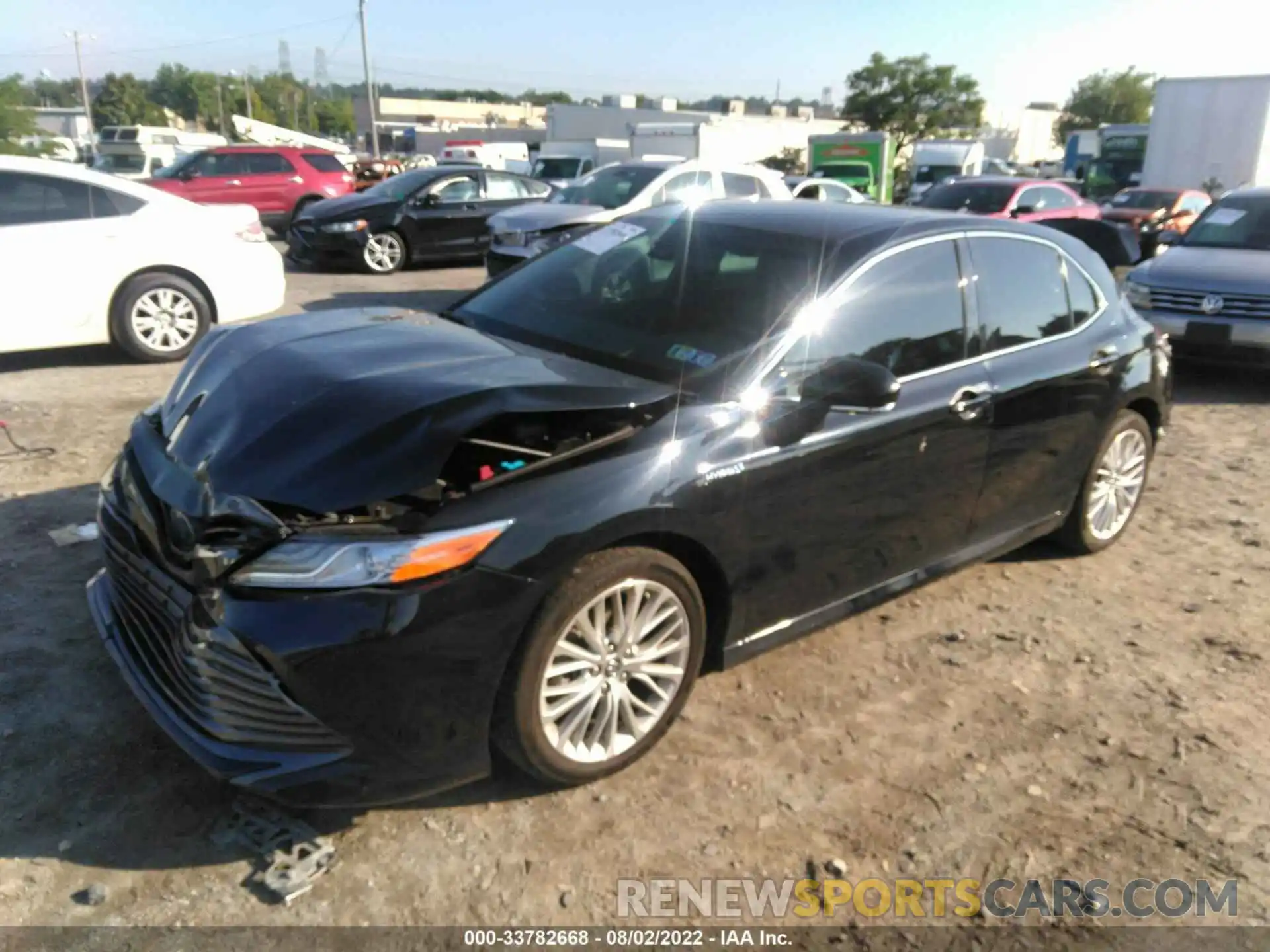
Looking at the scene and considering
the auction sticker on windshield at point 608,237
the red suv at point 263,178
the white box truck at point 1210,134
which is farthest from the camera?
the white box truck at point 1210,134

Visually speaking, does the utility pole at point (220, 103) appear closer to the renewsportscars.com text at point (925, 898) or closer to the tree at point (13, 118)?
the tree at point (13, 118)

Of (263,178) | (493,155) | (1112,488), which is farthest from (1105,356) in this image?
(493,155)

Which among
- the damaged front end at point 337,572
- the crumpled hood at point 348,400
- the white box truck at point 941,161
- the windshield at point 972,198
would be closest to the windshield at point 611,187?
the windshield at point 972,198

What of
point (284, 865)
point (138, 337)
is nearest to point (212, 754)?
point (284, 865)

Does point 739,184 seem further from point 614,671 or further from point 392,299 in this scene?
point 614,671

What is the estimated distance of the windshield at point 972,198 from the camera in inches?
613

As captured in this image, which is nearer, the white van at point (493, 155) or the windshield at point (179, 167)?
the windshield at point (179, 167)

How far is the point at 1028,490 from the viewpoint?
436 cm

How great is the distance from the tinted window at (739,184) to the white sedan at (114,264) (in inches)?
263

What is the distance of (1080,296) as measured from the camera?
15.1 feet

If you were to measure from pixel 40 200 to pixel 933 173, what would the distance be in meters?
28.1

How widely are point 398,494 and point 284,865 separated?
3.36 feet

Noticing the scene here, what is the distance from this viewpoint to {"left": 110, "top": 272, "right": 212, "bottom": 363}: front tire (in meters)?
7.71

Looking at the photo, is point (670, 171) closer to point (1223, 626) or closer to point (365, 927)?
point (1223, 626)
